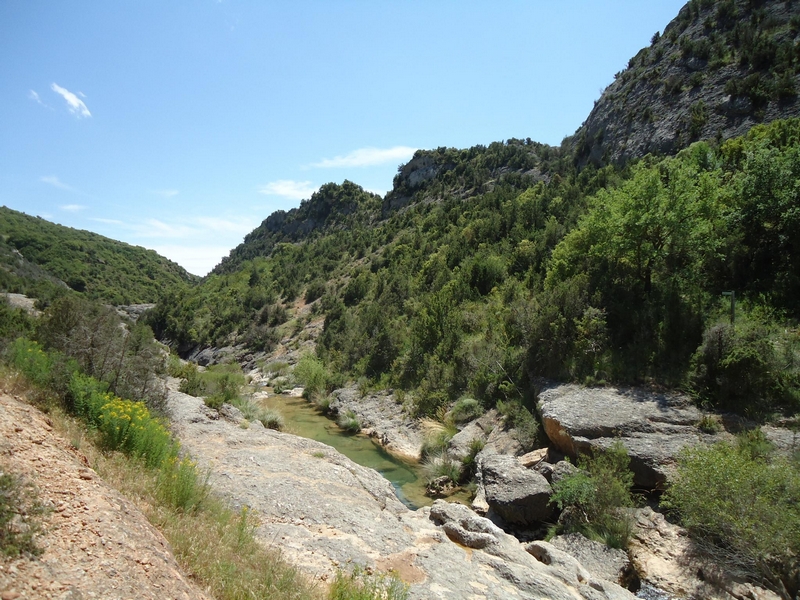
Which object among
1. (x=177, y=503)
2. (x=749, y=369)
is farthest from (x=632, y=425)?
(x=177, y=503)

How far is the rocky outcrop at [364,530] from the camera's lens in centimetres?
692

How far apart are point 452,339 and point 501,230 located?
1491 cm

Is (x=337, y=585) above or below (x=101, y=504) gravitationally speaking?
below

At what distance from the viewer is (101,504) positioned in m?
4.56

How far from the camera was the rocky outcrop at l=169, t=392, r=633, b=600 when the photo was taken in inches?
273

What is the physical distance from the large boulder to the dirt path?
942cm

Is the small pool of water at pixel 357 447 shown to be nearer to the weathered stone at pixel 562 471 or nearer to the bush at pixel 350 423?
the bush at pixel 350 423

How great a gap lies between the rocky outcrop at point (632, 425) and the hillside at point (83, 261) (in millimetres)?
63200

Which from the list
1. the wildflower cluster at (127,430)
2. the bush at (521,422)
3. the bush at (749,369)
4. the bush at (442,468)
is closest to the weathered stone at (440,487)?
the bush at (442,468)

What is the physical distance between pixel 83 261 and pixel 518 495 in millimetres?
98260

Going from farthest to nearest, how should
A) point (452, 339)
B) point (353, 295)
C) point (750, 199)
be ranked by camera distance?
point (353, 295) → point (452, 339) → point (750, 199)

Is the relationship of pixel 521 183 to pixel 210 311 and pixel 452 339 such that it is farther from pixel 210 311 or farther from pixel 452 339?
pixel 210 311


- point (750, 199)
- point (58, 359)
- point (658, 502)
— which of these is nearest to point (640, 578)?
point (658, 502)

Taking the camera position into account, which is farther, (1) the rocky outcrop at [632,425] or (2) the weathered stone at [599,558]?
(1) the rocky outcrop at [632,425]
